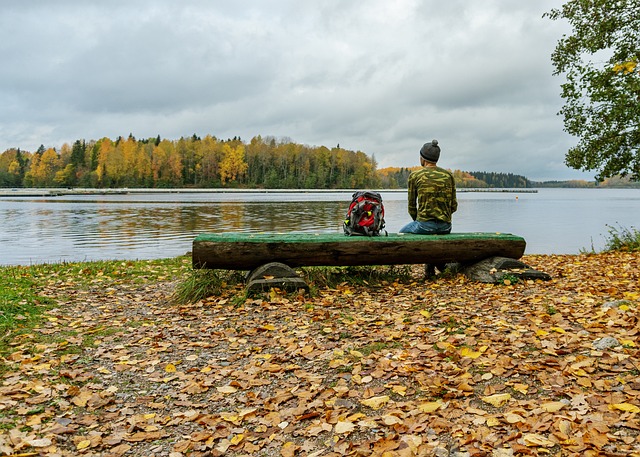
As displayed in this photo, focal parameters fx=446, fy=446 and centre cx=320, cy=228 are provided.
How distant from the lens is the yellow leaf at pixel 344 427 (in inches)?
144

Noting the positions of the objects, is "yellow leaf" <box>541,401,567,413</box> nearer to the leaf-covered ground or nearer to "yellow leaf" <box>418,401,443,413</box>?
the leaf-covered ground

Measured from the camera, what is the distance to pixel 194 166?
131375mm

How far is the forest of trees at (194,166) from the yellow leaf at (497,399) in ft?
406

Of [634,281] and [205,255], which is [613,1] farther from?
[205,255]

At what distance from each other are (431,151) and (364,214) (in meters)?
1.78

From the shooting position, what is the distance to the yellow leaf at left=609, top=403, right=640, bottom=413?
3.46 meters

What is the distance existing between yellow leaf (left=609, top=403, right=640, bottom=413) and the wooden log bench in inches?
187

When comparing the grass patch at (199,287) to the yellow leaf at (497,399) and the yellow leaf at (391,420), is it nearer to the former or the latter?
the yellow leaf at (391,420)

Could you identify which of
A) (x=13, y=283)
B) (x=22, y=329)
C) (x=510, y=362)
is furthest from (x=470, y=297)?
(x=13, y=283)

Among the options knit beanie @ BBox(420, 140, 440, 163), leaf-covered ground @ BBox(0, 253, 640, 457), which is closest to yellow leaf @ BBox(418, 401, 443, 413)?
leaf-covered ground @ BBox(0, 253, 640, 457)

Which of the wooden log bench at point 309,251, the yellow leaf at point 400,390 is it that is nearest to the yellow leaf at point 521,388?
the yellow leaf at point 400,390

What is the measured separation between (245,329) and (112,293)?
3.59 meters

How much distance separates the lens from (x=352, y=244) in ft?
26.1

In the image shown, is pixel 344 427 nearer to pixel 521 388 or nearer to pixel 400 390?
pixel 400 390
